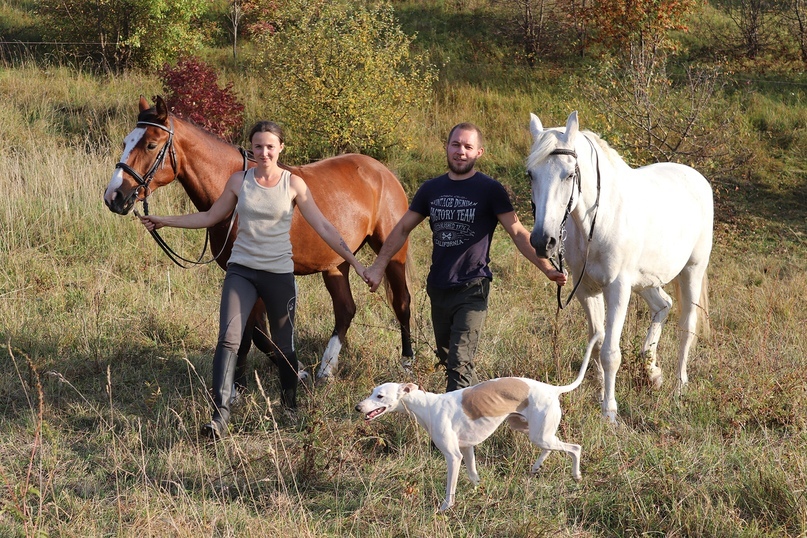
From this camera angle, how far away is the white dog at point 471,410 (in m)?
3.69

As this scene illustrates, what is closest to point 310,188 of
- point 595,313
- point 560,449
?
point 595,313

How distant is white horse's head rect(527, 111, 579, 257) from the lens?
4.04 m

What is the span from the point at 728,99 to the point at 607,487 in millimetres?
12965

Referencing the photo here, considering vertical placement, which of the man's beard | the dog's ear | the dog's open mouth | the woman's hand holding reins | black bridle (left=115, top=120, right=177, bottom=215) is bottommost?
the dog's open mouth

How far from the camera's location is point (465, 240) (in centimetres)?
439

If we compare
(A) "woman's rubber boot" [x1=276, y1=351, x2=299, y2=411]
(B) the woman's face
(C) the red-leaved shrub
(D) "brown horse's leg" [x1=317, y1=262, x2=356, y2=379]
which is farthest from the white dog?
(C) the red-leaved shrub

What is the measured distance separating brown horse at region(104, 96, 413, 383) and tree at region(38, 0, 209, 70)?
10.6 meters

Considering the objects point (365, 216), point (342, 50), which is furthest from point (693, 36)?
point (365, 216)

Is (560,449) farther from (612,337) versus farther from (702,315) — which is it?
(702,315)

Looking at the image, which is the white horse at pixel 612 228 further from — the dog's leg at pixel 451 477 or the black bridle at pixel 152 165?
the black bridle at pixel 152 165

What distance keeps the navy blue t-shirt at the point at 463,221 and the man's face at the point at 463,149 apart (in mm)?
87

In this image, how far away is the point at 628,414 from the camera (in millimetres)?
5020

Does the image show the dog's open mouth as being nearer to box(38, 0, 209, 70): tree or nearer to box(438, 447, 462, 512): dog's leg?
box(438, 447, 462, 512): dog's leg

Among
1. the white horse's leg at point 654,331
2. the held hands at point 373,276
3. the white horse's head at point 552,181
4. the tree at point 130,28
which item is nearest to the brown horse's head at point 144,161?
the held hands at point 373,276
